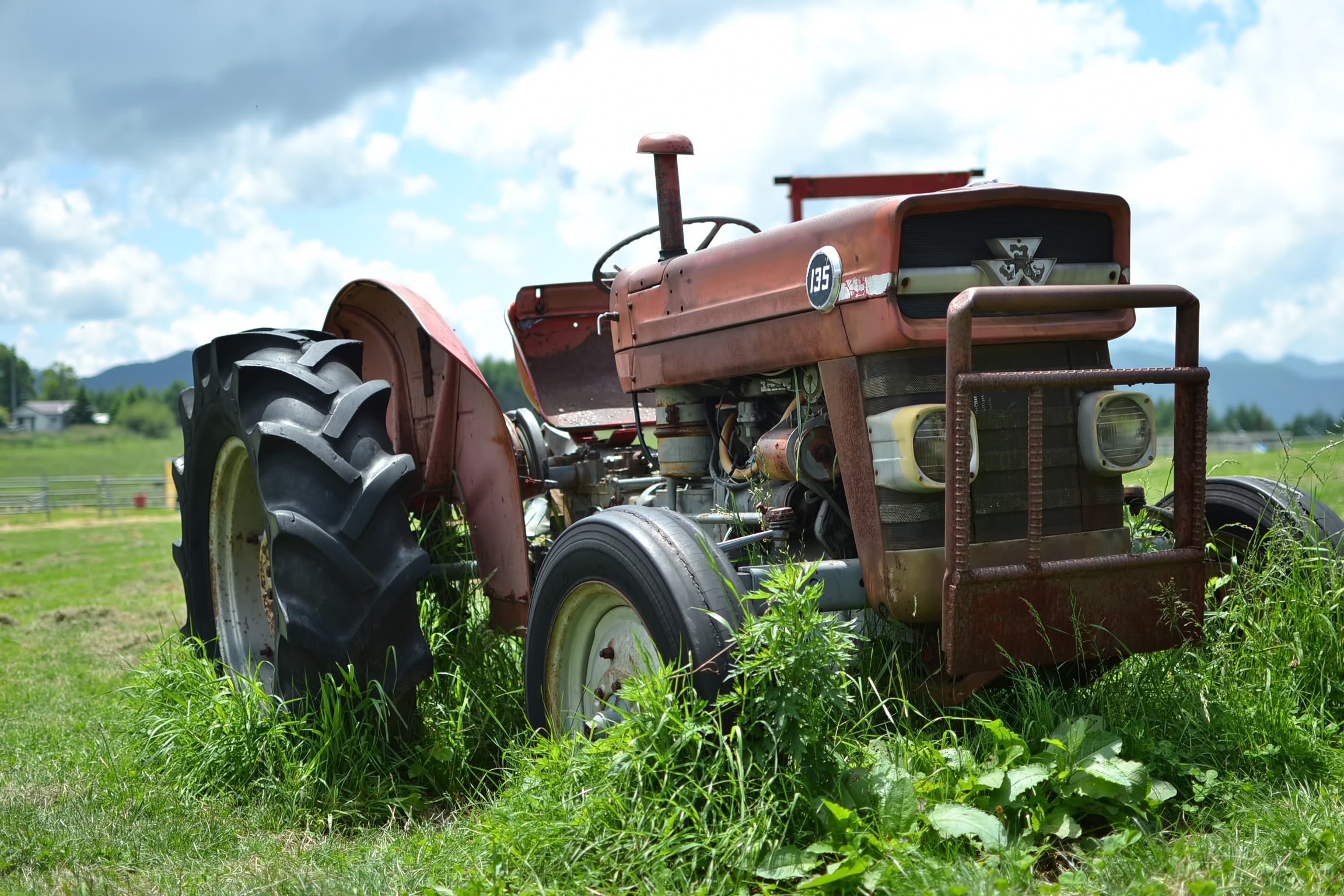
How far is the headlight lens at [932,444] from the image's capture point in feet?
10.1

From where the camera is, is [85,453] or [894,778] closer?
[894,778]

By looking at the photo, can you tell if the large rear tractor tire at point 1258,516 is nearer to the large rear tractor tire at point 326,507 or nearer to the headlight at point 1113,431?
the headlight at point 1113,431

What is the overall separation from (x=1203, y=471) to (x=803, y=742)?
55.5 inches

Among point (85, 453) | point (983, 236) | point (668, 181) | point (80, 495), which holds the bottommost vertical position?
point (80, 495)

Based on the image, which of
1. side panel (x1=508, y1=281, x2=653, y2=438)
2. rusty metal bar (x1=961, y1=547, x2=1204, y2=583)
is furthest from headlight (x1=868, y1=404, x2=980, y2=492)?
side panel (x1=508, y1=281, x2=653, y2=438)

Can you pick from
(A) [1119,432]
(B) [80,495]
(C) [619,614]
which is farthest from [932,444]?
(B) [80,495]

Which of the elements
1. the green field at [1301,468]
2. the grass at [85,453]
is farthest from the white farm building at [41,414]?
the green field at [1301,468]

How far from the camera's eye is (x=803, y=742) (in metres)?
2.71

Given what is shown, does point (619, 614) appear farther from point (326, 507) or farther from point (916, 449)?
point (326, 507)

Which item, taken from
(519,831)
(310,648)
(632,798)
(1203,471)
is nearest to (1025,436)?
(1203,471)

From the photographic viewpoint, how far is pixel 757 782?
272 cm

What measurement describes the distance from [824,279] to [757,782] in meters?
1.39

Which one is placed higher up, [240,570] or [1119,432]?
[1119,432]

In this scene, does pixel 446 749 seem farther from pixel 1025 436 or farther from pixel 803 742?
pixel 1025 436
